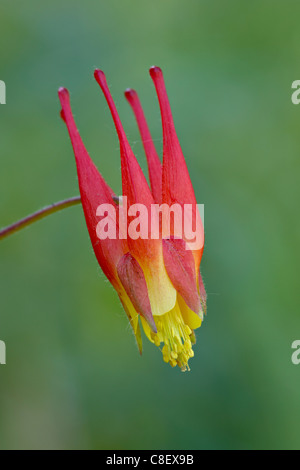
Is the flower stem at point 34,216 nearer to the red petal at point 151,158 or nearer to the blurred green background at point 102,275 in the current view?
the red petal at point 151,158

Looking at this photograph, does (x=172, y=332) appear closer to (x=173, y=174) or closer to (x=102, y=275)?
(x=173, y=174)

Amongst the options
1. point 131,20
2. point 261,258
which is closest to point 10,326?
point 261,258

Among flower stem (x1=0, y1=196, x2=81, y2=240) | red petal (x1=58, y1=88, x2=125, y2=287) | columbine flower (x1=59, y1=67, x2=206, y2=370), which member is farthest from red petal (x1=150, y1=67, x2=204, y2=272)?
flower stem (x1=0, y1=196, x2=81, y2=240)

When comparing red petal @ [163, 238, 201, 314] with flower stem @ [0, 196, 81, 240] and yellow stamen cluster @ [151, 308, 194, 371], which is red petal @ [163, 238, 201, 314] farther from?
flower stem @ [0, 196, 81, 240]

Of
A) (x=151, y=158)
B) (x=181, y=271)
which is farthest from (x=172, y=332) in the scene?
(x=151, y=158)

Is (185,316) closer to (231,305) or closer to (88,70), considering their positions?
(231,305)
